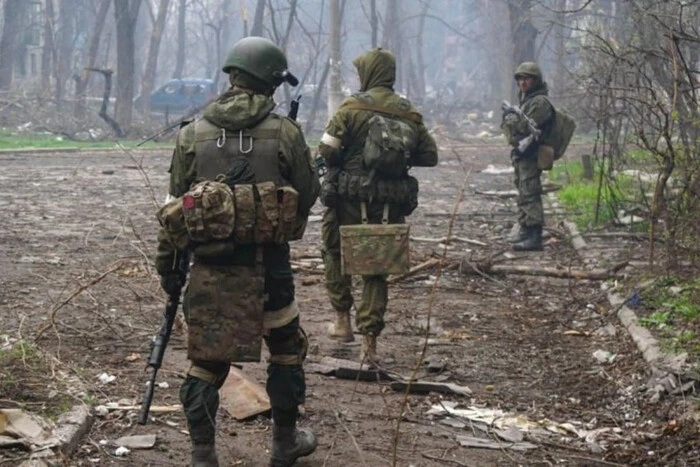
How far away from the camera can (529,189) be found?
12.7 m

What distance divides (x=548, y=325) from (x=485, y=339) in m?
0.77

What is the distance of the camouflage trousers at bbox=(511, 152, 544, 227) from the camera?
12.7 metres

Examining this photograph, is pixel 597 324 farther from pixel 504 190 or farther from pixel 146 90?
pixel 146 90

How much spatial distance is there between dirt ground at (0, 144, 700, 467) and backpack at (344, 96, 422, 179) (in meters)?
0.34

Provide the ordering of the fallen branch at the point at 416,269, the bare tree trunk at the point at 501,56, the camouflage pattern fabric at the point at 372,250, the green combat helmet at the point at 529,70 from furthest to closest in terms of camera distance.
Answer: the bare tree trunk at the point at 501,56, the green combat helmet at the point at 529,70, the fallen branch at the point at 416,269, the camouflage pattern fabric at the point at 372,250

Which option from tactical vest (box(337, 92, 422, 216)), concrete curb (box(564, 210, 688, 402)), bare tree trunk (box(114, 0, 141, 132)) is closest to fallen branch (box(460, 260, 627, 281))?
concrete curb (box(564, 210, 688, 402))

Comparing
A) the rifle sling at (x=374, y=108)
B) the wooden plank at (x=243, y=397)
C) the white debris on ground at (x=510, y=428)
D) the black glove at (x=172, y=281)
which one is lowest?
the white debris on ground at (x=510, y=428)

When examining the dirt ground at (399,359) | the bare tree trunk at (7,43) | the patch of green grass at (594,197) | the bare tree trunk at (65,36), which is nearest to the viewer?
the dirt ground at (399,359)

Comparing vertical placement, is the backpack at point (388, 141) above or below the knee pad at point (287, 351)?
above

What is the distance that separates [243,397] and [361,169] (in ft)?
6.52

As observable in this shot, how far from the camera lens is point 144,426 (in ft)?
18.8

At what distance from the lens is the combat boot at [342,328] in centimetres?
812

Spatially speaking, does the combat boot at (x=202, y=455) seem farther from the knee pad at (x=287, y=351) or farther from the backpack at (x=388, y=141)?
the backpack at (x=388, y=141)

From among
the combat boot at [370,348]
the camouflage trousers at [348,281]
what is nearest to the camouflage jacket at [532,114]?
the camouflage trousers at [348,281]
